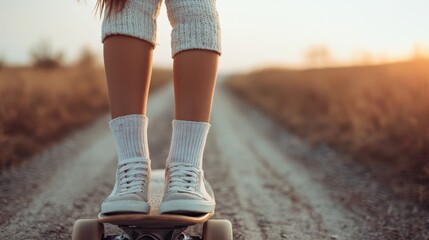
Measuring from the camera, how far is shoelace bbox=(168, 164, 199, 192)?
1.57 metres

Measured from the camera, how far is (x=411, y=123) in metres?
3.84

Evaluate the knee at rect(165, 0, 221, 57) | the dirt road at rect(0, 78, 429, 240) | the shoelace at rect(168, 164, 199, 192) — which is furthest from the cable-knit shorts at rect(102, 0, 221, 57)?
A: the dirt road at rect(0, 78, 429, 240)

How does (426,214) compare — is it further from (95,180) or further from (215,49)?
(95,180)

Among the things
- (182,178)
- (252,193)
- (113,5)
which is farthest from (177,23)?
(252,193)

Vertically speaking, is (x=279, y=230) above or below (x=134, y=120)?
below

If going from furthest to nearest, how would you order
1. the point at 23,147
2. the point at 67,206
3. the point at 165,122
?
the point at 165,122
the point at 23,147
the point at 67,206

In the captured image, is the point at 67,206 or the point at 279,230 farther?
the point at 67,206

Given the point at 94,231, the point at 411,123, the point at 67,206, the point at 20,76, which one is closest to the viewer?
the point at 94,231

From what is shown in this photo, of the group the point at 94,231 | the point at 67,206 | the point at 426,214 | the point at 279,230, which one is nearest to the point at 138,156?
the point at 94,231

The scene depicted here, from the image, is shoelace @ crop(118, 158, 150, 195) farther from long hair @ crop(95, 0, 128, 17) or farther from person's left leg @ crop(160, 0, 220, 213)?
long hair @ crop(95, 0, 128, 17)

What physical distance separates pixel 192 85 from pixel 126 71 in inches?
8.4

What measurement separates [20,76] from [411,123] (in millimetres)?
4305

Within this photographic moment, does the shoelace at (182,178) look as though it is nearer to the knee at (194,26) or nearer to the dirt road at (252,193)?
the knee at (194,26)

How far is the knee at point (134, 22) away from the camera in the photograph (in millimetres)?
1584
